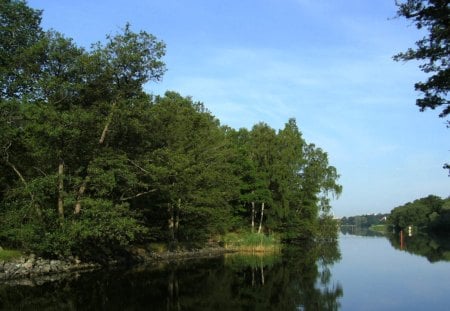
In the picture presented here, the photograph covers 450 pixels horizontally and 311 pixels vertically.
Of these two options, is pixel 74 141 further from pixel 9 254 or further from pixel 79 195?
pixel 9 254

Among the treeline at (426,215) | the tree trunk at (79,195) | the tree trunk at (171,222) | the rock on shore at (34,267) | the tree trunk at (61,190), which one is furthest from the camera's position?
the treeline at (426,215)

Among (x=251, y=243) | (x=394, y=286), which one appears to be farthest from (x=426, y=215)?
(x=394, y=286)

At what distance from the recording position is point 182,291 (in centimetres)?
2070

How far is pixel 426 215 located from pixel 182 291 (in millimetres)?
131465

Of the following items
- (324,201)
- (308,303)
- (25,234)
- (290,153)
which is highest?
(290,153)

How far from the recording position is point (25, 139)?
25797 millimetres

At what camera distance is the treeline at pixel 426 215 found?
396 ft

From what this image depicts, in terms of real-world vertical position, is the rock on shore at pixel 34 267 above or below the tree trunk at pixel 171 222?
below

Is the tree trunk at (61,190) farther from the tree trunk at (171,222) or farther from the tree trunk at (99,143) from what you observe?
the tree trunk at (171,222)

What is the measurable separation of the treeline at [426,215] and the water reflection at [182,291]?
103788mm

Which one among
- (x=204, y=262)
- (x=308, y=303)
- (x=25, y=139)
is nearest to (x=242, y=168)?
(x=204, y=262)

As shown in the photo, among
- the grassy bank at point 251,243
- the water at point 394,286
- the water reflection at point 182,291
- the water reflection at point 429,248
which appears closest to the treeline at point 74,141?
the water reflection at point 182,291

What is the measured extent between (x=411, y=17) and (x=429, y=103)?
295cm

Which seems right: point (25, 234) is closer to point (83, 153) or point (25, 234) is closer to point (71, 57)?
point (83, 153)
